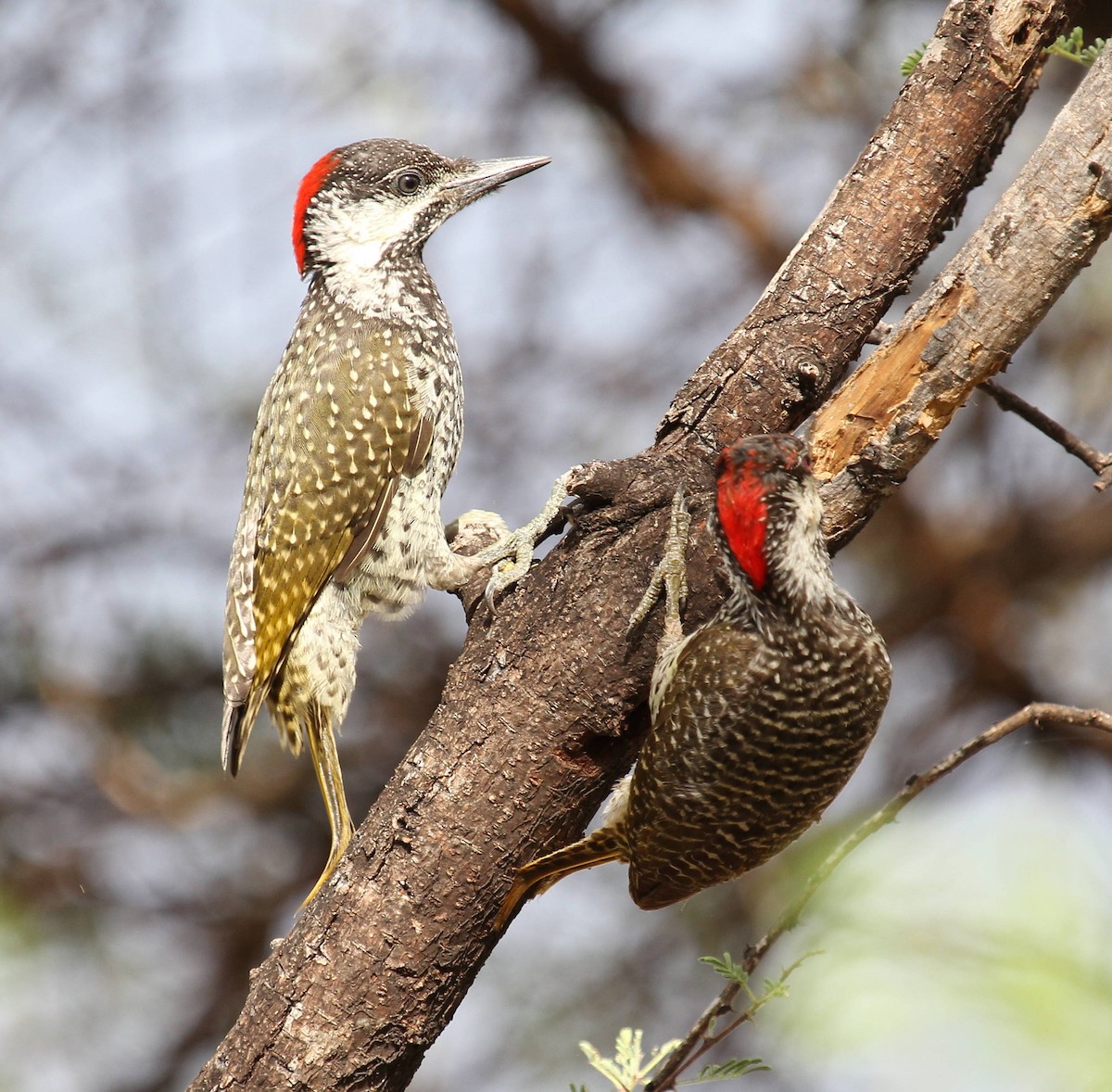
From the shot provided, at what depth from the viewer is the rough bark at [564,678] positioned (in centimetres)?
303

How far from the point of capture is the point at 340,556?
4.25 metres

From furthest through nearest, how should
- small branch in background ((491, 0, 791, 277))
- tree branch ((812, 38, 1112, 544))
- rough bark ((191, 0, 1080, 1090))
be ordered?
small branch in background ((491, 0, 791, 277)) → rough bark ((191, 0, 1080, 1090)) → tree branch ((812, 38, 1112, 544))

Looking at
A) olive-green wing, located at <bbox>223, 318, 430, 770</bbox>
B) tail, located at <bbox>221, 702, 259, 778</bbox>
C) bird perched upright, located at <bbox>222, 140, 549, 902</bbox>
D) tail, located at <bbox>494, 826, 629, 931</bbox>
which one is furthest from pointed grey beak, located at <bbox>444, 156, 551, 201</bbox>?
tail, located at <bbox>494, 826, 629, 931</bbox>

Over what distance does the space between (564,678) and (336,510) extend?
1.43m

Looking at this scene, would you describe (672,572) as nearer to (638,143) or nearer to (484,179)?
(484,179)

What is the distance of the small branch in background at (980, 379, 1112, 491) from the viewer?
3.30 metres

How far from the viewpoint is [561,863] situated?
3.25 metres

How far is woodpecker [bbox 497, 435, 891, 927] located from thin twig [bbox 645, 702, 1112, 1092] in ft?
0.92

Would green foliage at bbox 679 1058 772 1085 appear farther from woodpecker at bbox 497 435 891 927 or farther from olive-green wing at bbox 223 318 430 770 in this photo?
olive-green wing at bbox 223 318 430 770

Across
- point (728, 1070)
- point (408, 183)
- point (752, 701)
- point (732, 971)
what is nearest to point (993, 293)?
point (752, 701)

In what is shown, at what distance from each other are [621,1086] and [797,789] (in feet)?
2.74

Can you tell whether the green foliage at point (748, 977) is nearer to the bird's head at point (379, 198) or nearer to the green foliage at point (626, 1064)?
the green foliage at point (626, 1064)

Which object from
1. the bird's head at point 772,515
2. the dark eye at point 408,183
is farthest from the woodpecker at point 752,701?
the dark eye at point 408,183

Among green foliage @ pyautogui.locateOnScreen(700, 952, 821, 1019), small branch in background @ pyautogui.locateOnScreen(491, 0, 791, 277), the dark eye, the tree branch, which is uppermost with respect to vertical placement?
the tree branch
